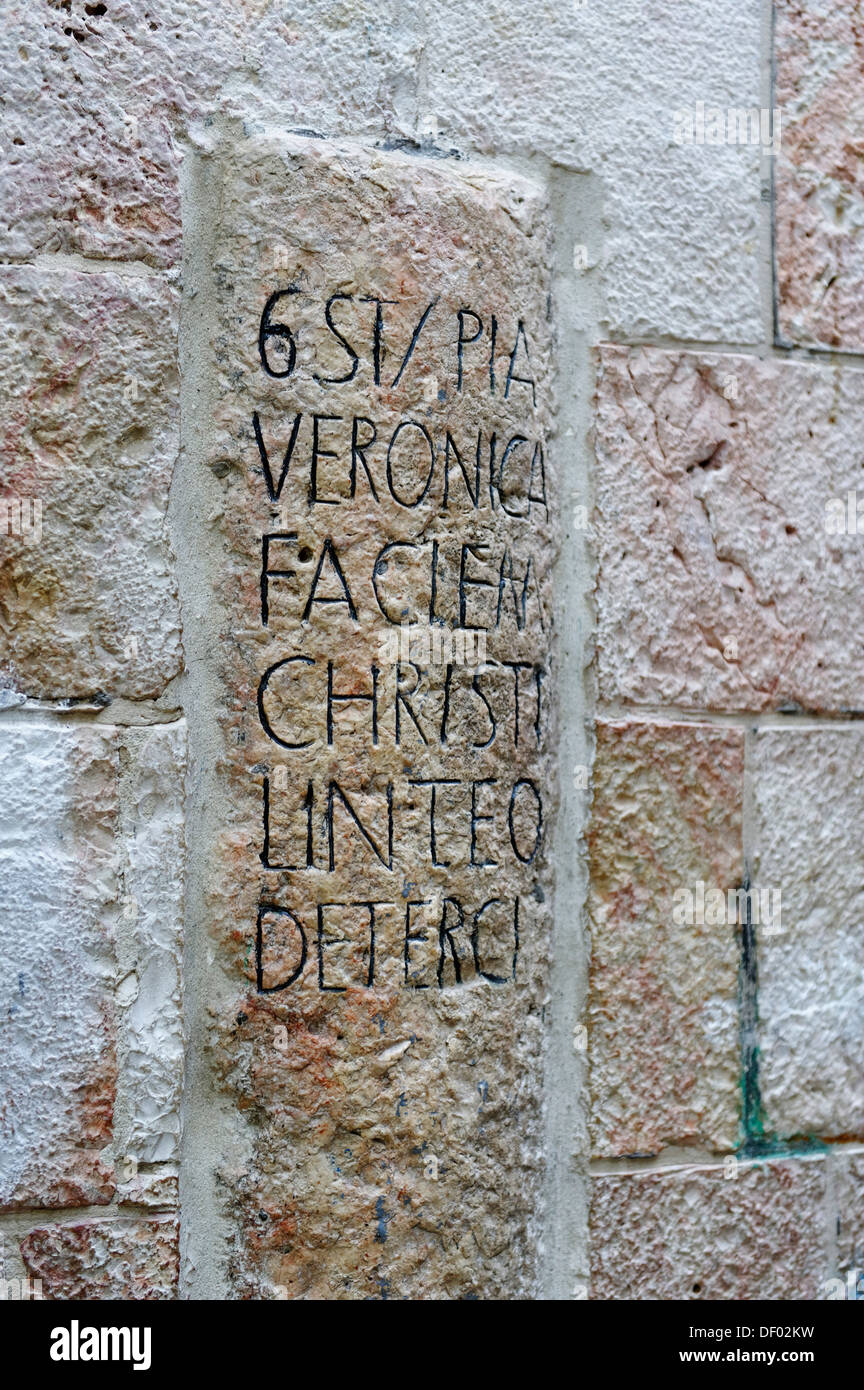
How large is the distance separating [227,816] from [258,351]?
0.47m

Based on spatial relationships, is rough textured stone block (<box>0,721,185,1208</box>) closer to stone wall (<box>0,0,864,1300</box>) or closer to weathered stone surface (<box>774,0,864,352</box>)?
stone wall (<box>0,0,864,1300</box>)

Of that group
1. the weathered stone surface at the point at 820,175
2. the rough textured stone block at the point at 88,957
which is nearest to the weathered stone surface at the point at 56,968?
the rough textured stone block at the point at 88,957

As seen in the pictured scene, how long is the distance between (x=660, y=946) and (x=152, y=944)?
→ 22.9 inches

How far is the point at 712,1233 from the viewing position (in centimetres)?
143

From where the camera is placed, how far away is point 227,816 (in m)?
1.25

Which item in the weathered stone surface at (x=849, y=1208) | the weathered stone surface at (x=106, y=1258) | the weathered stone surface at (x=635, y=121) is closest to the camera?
the weathered stone surface at (x=106, y=1258)

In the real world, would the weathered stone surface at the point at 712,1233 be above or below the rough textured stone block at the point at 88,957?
below

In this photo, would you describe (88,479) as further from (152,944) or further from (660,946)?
(660,946)

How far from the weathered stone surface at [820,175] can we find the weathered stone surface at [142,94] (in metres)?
0.52

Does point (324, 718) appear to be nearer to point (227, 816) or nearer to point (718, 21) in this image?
point (227, 816)

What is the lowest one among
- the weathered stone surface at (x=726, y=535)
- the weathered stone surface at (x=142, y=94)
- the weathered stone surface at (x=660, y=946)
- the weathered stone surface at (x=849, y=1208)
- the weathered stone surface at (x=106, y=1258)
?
the weathered stone surface at (x=849, y=1208)

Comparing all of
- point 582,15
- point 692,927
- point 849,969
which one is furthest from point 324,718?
point 582,15

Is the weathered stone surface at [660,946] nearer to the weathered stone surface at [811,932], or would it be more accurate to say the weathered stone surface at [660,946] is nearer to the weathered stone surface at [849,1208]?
the weathered stone surface at [811,932]

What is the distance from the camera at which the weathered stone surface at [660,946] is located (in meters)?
1.41
